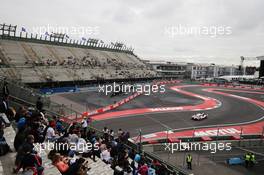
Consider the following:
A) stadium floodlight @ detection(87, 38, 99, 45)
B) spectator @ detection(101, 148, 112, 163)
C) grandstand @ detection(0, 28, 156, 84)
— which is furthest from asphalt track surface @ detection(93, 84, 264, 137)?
stadium floodlight @ detection(87, 38, 99, 45)

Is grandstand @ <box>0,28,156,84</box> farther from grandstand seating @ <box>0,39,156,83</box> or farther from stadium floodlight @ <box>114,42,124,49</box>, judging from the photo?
stadium floodlight @ <box>114,42,124,49</box>

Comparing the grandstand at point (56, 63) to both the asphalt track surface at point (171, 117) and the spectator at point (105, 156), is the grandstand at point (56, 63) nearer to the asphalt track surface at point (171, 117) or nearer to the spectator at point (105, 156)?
the asphalt track surface at point (171, 117)

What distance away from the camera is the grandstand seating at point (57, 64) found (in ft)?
135

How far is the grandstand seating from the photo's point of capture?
135 ft

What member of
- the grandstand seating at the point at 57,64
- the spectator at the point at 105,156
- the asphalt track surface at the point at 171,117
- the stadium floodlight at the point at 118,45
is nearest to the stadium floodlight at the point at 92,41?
the grandstand seating at the point at 57,64

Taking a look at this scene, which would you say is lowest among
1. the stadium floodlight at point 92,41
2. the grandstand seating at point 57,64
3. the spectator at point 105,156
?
the spectator at point 105,156

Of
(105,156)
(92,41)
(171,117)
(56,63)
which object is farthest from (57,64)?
(105,156)

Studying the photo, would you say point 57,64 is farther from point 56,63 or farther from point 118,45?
point 118,45

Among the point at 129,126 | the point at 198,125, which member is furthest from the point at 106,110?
the point at 198,125

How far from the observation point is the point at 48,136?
10086 millimetres

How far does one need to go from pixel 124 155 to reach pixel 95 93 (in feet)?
106

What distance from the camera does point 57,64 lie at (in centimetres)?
4931

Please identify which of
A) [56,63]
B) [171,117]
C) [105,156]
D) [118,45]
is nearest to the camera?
[105,156]

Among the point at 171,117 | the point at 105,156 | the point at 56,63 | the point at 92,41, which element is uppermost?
the point at 92,41
